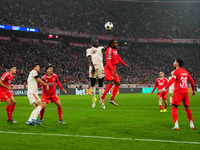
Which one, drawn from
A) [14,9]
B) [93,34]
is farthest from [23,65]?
[93,34]

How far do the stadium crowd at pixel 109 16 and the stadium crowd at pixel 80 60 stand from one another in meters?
3.50

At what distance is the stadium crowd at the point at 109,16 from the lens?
47.6 metres

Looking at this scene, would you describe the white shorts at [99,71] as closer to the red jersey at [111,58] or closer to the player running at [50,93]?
the red jersey at [111,58]

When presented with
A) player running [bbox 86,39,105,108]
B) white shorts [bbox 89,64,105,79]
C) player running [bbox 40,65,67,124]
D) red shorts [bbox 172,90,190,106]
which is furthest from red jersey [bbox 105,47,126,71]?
red shorts [bbox 172,90,190,106]

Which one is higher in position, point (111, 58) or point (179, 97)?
point (111, 58)

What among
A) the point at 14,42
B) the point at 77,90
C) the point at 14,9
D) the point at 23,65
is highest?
the point at 14,9

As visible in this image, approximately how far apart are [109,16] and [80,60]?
13.7m

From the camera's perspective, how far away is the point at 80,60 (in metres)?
51.1

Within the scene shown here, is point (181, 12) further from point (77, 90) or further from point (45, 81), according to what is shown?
point (45, 81)

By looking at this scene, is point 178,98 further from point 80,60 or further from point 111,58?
point 80,60

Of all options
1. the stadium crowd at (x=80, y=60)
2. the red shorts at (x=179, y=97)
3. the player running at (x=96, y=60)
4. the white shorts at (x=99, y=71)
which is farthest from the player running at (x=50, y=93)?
the stadium crowd at (x=80, y=60)

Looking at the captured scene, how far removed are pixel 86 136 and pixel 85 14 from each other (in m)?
51.2

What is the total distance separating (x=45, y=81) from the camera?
389 inches

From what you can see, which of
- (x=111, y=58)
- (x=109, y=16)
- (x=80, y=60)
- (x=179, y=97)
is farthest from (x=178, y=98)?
(x=109, y=16)
